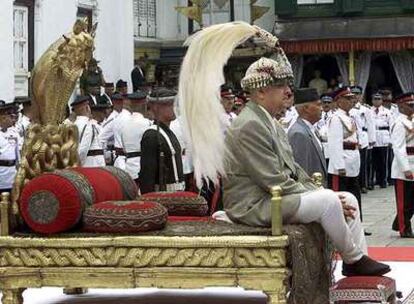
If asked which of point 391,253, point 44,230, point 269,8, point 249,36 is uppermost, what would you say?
point 269,8

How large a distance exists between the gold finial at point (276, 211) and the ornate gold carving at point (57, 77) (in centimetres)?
170

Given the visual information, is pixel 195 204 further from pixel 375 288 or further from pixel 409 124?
pixel 409 124

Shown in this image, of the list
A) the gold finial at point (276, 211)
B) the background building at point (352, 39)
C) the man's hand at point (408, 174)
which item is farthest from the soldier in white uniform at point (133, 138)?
the background building at point (352, 39)

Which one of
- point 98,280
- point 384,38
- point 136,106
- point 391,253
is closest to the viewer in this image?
point 98,280

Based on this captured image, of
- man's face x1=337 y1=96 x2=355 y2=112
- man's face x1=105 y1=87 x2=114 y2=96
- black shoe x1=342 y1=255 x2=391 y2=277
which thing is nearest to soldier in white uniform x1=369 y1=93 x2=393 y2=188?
man's face x1=105 y1=87 x2=114 y2=96

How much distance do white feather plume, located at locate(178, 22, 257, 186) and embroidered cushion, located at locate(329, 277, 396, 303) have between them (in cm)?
101

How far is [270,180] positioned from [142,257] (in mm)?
882

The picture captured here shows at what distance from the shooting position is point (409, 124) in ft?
38.3

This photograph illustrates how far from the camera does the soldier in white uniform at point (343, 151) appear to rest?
12250mm

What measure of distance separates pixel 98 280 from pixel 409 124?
613cm

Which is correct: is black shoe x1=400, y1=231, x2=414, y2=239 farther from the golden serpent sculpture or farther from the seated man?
the golden serpent sculpture

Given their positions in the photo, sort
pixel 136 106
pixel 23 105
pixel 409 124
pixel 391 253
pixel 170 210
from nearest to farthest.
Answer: pixel 170 210 < pixel 391 253 < pixel 409 124 < pixel 136 106 < pixel 23 105

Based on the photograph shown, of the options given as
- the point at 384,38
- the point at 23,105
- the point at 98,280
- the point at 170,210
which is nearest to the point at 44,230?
the point at 98,280

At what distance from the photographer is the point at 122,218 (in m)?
6.30
